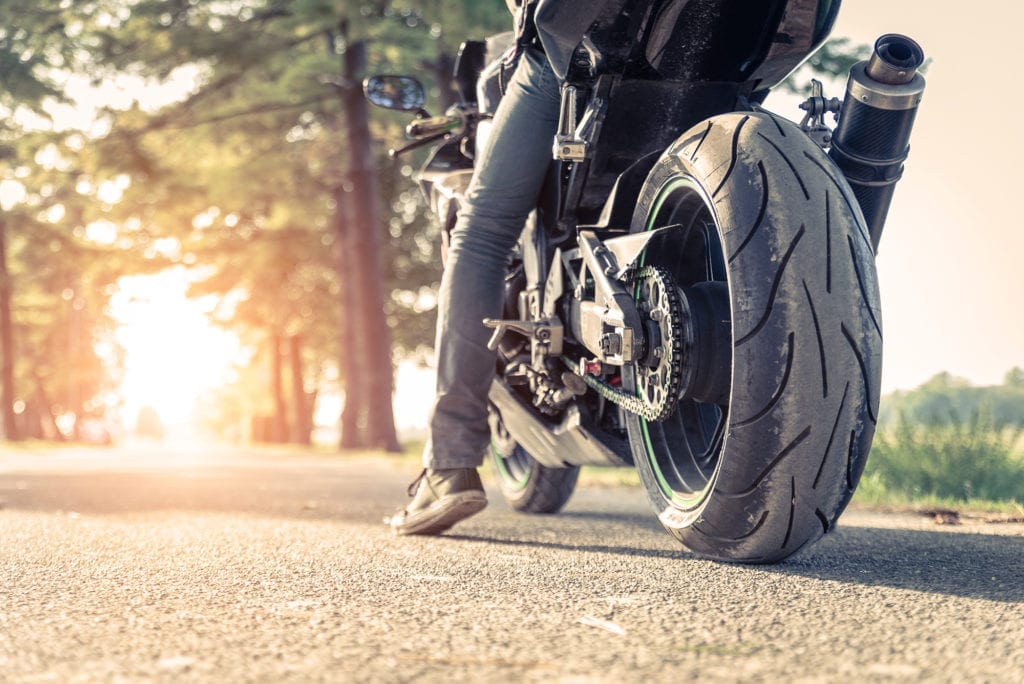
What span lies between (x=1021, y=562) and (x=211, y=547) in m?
1.91

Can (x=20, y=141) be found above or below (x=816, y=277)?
above

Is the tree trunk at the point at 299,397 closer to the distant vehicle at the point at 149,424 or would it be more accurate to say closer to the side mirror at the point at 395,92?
the side mirror at the point at 395,92

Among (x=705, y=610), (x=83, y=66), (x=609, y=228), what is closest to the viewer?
(x=705, y=610)

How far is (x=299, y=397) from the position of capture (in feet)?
86.6

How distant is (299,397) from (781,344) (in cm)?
2507

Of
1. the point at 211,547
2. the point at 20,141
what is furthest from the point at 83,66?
the point at 211,547

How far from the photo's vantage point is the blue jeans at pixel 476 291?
9.41 feet

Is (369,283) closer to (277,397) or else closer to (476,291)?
(476,291)

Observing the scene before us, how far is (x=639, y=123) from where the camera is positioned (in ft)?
8.81

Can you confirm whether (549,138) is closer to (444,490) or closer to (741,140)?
(741,140)

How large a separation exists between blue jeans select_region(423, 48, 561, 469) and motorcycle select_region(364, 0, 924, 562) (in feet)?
0.32

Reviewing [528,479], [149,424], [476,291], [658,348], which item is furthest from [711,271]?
[149,424]

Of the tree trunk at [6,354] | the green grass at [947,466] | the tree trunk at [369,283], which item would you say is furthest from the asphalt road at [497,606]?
the tree trunk at [6,354]

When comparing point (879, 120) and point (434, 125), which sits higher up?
point (434, 125)
